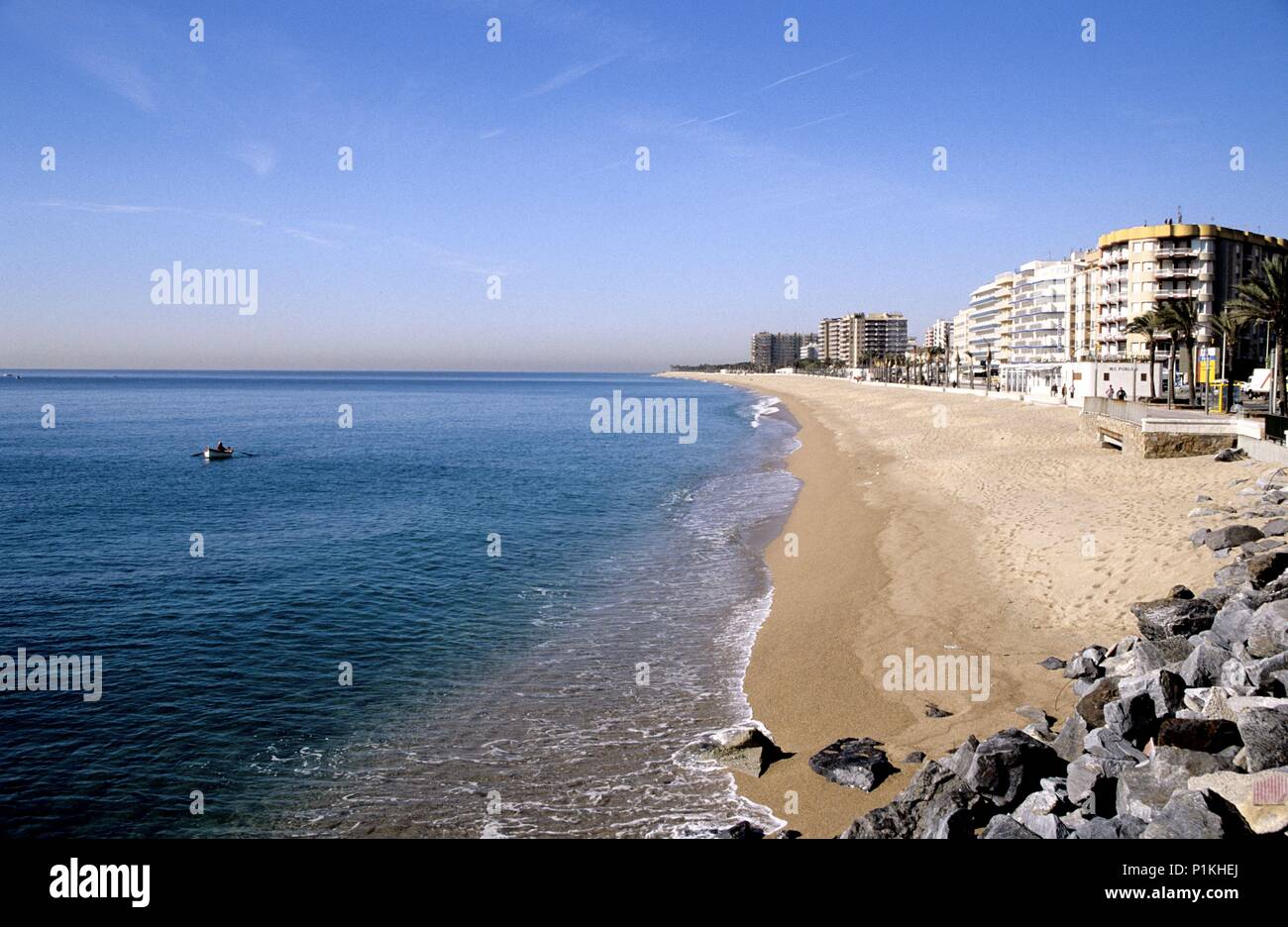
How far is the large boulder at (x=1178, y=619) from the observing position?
40.8 feet

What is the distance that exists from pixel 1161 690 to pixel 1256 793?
9.24ft

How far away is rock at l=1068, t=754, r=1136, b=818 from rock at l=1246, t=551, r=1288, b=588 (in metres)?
6.67

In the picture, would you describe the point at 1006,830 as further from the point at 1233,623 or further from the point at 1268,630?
the point at 1233,623

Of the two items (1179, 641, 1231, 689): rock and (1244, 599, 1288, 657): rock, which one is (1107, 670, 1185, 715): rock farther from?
(1244, 599, 1288, 657): rock

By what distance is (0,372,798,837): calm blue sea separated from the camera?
1116cm

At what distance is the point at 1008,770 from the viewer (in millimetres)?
8992

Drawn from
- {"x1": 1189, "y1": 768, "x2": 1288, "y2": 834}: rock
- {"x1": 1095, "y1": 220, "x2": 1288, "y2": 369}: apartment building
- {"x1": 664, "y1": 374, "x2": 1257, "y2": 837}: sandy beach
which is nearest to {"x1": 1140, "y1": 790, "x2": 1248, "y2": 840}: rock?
{"x1": 1189, "y1": 768, "x2": 1288, "y2": 834}: rock

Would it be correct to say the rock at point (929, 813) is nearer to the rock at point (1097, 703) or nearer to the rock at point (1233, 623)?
the rock at point (1097, 703)

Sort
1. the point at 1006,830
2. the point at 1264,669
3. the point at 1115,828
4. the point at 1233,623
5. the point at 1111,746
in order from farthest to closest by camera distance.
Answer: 1. the point at 1233,623
2. the point at 1264,669
3. the point at 1111,746
4. the point at 1006,830
5. the point at 1115,828

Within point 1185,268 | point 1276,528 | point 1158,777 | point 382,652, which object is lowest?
point 382,652

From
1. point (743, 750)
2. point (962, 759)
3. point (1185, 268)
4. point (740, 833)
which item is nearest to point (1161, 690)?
point (962, 759)

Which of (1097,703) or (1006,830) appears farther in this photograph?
(1097,703)

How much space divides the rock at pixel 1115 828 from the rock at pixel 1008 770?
4.49 feet
